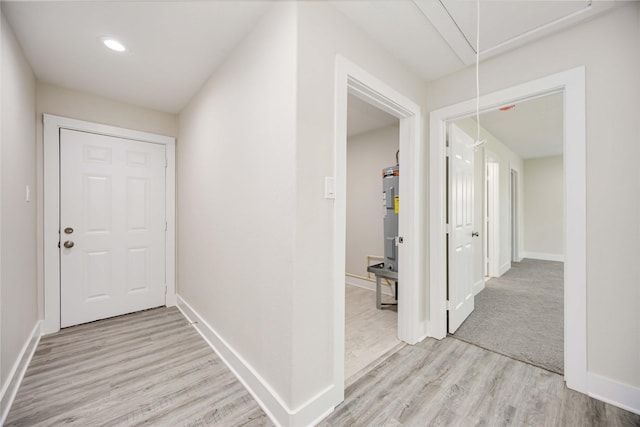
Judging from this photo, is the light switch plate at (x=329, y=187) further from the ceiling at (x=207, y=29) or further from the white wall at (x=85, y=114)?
the white wall at (x=85, y=114)

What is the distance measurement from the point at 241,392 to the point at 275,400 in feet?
1.24

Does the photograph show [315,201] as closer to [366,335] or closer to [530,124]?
[366,335]

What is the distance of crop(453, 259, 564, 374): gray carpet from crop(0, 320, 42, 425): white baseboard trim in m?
3.35

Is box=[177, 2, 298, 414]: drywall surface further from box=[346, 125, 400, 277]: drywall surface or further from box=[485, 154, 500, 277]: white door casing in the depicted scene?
box=[485, 154, 500, 277]: white door casing

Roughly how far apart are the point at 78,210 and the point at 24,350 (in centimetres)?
133

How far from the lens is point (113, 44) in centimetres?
191

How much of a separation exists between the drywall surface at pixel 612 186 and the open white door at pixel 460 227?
2.99 feet

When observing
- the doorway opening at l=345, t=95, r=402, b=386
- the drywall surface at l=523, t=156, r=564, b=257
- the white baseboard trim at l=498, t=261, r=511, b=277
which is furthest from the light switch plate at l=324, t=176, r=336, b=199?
the drywall surface at l=523, t=156, r=564, b=257

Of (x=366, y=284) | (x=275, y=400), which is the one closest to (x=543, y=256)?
(x=366, y=284)

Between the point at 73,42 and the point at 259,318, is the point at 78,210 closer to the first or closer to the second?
the point at 73,42

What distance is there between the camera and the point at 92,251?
277 centimetres

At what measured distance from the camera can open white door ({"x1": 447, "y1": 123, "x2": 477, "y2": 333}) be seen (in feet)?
8.00

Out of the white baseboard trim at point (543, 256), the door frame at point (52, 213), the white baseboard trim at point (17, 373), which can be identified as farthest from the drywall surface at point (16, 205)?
the white baseboard trim at point (543, 256)

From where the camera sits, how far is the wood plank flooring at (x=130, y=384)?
1.51 metres
